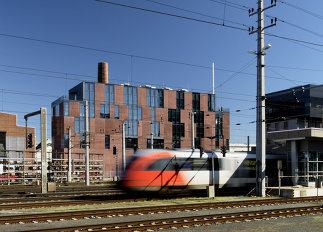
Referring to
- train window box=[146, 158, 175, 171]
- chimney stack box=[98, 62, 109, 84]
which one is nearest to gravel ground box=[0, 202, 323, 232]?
train window box=[146, 158, 175, 171]

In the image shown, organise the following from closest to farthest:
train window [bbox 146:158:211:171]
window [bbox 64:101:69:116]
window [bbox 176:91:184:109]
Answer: train window [bbox 146:158:211:171]
window [bbox 64:101:69:116]
window [bbox 176:91:184:109]

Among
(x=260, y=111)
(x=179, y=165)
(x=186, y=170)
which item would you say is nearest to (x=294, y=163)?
(x=260, y=111)

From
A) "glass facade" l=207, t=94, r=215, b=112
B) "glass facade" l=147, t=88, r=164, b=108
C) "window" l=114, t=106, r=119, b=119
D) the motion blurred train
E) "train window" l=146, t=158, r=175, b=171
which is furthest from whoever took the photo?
"glass facade" l=207, t=94, r=215, b=112

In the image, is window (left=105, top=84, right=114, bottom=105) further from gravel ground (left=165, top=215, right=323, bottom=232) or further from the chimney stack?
gravel ground (left=165, top=215, right=323, bottom=232)

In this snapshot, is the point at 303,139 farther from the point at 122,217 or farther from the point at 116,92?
the point at 116,92

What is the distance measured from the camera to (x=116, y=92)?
8006 centimetres

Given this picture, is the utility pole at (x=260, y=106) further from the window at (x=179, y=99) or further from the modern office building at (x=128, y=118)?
the window at (x=179, y=99)

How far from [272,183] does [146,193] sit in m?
12.1

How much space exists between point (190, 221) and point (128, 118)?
215 ft

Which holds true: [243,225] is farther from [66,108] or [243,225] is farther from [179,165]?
[66,108]

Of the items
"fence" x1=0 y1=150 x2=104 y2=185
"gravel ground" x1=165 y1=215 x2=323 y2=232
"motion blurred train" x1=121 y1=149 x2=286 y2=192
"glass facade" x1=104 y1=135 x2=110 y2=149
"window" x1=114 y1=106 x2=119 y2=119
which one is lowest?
"fence" x1=0 y1=150 x2=104 y2=185

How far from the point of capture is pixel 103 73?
81.4m


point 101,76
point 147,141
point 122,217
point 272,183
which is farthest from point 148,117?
point 122,217

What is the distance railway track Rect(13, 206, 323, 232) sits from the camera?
13.8m
